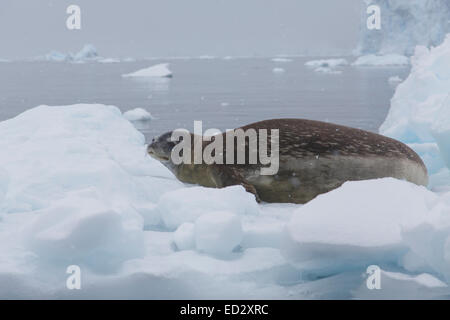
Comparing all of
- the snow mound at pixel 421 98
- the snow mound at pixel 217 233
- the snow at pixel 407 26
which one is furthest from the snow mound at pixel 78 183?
the snow at pixel 407 26

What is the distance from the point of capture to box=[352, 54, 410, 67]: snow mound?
38906 mm

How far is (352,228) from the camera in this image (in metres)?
2.38

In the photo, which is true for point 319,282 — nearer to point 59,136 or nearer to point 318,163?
point 318,163

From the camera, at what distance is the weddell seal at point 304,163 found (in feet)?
12.7

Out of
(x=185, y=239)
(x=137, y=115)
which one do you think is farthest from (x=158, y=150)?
(x=137, y=115)

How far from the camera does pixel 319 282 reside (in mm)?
2398

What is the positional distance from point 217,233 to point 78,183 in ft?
4.55

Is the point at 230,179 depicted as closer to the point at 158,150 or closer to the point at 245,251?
the point at 158,150

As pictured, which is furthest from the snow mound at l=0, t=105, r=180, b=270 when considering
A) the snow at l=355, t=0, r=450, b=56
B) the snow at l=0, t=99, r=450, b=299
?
the snow at l=355, t=0, r=450, b=56

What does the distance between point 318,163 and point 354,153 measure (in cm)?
28

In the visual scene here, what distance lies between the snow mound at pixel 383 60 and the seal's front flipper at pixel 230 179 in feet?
123

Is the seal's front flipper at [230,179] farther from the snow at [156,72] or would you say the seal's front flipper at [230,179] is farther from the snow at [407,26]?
the snow at [156,72]
